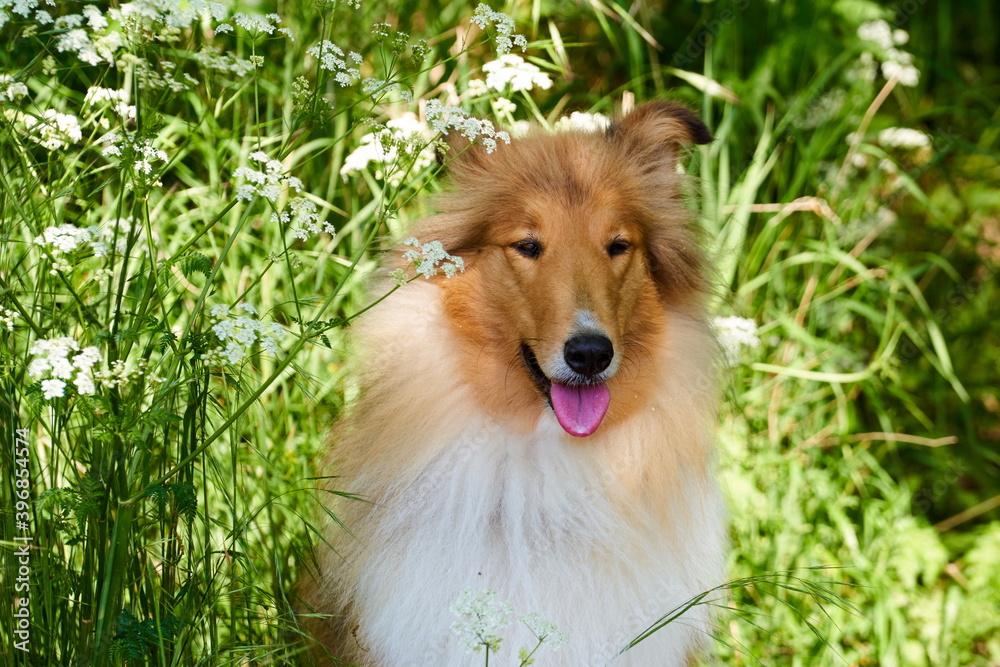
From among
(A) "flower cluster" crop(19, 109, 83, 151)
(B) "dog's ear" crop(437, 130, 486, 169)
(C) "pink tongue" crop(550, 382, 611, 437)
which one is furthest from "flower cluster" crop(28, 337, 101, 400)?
(B) "dog's ear" crop(437, 130, 486, 169)

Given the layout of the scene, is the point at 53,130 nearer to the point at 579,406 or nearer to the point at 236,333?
the point at 236,333

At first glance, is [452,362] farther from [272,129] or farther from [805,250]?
[805,250]

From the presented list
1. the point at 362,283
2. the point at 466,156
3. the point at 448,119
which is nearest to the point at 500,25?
the point at 448,119

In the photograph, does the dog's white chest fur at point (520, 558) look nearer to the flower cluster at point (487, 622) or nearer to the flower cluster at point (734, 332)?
the flower cluster at point (487, 622)

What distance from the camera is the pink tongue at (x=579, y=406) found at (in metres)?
2.83

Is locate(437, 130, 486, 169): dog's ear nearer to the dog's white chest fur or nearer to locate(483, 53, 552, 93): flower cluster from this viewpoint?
locate(483, 53, 552, 93): flower cluster

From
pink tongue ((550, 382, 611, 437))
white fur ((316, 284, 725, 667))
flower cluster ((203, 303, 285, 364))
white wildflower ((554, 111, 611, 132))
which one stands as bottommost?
white fur ((316, 284, 725, 667))

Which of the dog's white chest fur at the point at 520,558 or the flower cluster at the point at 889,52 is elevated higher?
the flower cluster at the point at 889,52

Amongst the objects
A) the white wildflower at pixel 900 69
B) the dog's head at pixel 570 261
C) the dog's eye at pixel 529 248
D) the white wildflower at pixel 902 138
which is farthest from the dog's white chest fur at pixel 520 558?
the white wildflower at pixel 900 69

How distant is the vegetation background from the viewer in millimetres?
2322

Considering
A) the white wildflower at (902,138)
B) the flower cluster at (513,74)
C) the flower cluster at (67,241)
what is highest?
the white wildflower at (902,138)

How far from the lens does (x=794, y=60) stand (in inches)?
211

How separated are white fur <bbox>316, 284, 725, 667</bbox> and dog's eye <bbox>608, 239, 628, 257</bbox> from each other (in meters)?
0.52

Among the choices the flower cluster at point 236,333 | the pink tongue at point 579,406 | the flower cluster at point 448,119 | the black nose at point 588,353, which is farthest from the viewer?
the pink tongue at point 579,406
